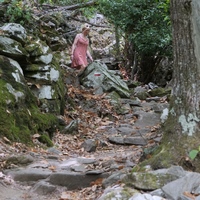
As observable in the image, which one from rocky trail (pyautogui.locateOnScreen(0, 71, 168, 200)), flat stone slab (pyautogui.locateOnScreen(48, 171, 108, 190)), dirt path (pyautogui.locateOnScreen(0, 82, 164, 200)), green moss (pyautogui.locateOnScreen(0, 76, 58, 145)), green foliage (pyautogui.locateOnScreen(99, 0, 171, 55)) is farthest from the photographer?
green foliage (pyautogui.locateOnScreen(99, 0, 171, 55))

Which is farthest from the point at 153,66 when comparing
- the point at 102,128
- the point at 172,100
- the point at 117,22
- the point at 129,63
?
the point at 172,100

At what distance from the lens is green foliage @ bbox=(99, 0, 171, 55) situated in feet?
44.6

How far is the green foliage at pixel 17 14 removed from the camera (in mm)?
10453

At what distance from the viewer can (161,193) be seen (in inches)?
133

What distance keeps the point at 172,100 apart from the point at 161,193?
140 cm

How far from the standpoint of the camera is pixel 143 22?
13758 millimetres

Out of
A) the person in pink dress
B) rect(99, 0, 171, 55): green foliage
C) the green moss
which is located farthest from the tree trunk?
rect(99, 0, 171, 55): green foliage

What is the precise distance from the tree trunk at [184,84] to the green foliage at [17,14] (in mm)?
7058

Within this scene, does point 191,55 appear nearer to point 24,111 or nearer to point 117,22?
point 24,111

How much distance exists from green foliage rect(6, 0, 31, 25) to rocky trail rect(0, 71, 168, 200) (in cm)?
245

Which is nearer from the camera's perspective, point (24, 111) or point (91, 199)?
point (91, 199)

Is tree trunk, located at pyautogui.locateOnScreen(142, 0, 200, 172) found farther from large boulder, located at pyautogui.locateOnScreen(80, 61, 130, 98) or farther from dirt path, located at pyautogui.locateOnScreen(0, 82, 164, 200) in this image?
large boulder, located at pyautogui.locateOnScreen(80, 61, 130, 98)

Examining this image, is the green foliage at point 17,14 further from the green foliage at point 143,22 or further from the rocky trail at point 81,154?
the green foliage at point 143,22

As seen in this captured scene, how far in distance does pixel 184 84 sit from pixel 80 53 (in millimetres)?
7963
